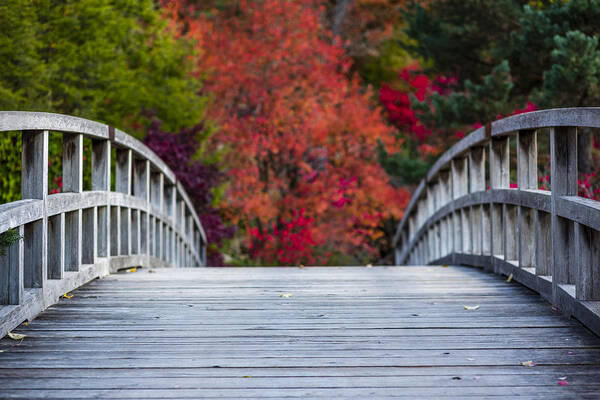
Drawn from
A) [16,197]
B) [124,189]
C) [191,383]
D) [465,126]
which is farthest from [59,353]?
[465,126]

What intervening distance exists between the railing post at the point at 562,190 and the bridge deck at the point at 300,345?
0.23m

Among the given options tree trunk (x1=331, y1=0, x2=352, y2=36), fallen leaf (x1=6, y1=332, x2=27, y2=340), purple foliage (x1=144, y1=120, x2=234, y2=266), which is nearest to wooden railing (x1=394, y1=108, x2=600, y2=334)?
fallen leaf (x1=6, y1=332, x2=27, y2=340)

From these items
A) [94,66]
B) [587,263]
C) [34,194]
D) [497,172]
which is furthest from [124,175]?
[94,66]

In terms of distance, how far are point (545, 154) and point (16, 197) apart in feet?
26.0

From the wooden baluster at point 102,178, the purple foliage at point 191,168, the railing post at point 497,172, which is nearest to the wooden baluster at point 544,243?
the railing post at point 497,172

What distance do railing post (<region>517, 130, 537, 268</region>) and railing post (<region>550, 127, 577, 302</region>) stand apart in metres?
0.75

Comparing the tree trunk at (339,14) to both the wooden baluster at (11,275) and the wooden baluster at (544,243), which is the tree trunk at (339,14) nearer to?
the wooden baluster at (544,243)

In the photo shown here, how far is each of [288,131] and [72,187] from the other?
9935 millimetres

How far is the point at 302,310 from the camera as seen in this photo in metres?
4.12

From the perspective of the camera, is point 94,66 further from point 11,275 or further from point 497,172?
point 11,275

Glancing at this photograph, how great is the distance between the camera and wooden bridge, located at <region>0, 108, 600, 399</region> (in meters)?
2.86

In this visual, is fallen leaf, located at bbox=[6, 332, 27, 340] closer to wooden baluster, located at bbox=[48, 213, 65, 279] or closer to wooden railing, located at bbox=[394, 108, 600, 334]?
wooden baluster, located at bbox=[48, 213, 65, 279]

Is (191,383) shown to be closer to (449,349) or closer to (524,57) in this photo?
(449,349)

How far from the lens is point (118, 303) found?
430cm
